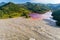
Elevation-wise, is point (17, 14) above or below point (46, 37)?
below

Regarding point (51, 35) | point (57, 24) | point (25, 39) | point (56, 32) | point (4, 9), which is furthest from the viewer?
point (4, 9)

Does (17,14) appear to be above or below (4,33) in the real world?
below

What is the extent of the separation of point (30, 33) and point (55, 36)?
49.6 inches

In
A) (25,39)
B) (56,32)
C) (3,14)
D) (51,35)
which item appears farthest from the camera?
(3,14)

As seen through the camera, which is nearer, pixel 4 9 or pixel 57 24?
pixel 57 24

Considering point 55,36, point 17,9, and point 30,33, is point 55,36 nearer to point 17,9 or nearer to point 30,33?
point 30,33

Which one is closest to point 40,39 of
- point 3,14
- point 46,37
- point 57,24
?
point 46,37

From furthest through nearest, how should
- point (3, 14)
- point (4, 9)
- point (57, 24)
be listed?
1. point (4, 9)
2. point (3, 14)
3. point (57, 24)

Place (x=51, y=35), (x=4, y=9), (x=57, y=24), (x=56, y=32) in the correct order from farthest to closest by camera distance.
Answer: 1. (x=4, y=9)
2. (x=57, y=24)
3. (x=56, y=32)
4. (x=51, y=35)

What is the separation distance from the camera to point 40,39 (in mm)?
7770

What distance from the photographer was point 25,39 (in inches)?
306

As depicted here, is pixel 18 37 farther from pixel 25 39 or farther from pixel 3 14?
pixel 3 14

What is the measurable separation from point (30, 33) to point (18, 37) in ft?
2.93

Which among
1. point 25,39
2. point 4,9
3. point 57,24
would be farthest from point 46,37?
point 4,9
